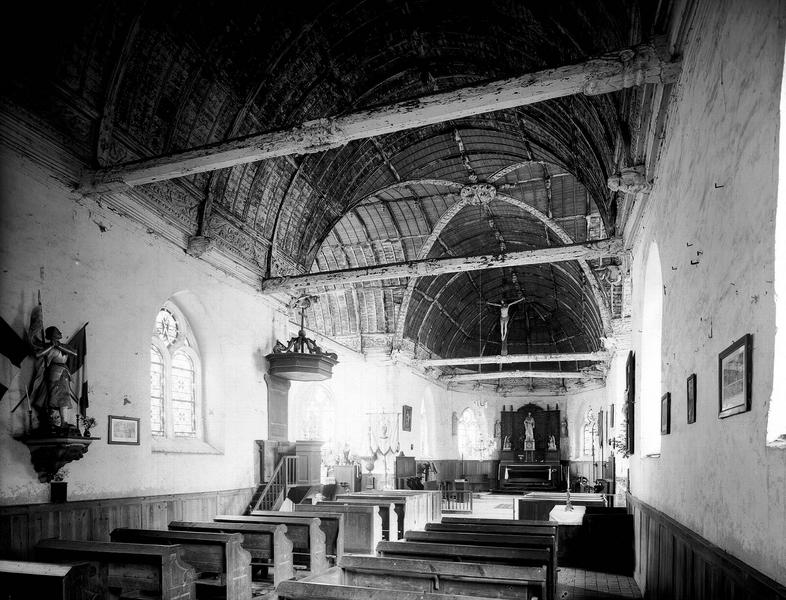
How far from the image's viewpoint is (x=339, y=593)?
450 cm

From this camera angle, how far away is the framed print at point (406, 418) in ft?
73.6

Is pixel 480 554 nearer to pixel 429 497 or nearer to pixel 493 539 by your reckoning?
pixel 493 539

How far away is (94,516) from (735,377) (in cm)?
769

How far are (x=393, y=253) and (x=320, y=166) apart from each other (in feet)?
21.0

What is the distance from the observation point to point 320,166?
13.9m

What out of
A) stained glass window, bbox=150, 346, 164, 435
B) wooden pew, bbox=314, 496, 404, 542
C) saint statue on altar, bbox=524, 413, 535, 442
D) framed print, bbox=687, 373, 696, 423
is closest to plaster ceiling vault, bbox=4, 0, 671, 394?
stained glass window, bbox=150, 346, 164, 435

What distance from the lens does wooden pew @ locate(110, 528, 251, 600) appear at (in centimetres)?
716

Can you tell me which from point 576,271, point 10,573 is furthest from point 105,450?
point 576,271

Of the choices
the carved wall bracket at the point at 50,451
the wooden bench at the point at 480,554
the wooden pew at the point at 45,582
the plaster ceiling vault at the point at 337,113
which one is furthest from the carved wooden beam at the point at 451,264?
the wooden pew at the point at 45,582

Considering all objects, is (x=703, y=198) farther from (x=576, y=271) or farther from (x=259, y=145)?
(x=576, y=271)

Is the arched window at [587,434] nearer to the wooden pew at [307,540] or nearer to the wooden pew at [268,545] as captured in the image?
the wooden pew at [307,540]

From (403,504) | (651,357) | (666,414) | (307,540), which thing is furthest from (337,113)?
(403,504)

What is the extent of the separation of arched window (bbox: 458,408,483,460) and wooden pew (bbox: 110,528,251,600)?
84.3 feet

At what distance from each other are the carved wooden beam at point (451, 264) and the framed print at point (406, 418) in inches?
381
